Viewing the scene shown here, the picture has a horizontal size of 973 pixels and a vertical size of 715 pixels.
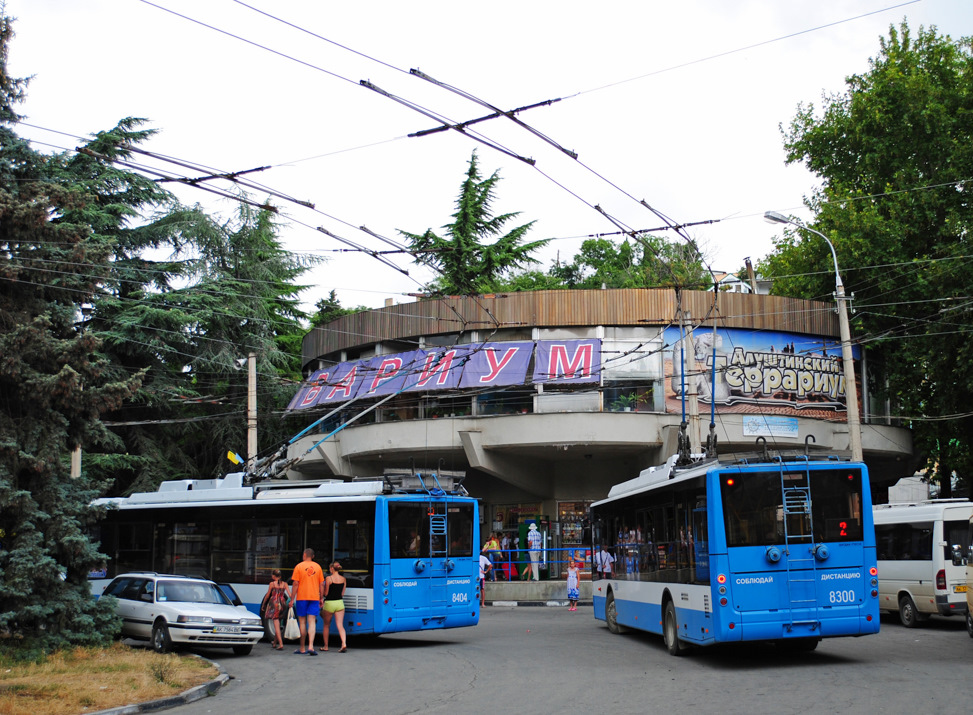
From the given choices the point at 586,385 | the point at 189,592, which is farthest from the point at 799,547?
the point at 586,385

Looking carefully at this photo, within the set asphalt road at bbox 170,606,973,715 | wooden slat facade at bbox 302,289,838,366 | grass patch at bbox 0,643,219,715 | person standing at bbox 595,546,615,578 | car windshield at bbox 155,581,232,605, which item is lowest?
asphalt road at bbox 170,606,973,715

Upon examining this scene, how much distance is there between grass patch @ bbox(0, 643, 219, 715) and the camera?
36.0 ft

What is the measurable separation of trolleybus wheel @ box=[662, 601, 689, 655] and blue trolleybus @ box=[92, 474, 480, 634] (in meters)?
4.17

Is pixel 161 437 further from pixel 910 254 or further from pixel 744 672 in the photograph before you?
pixel 744 672

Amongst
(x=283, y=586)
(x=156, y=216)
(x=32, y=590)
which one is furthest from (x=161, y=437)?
(x=32, y=590)

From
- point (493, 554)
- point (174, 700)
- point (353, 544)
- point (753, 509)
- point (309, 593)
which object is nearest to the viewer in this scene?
point (174, 700)

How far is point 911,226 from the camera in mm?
36188

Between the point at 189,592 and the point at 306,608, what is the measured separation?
2.15 m

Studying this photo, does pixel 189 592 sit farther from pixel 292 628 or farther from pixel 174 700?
pixel 174 700

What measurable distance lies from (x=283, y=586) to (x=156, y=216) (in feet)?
87.1

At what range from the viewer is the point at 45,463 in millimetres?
15703

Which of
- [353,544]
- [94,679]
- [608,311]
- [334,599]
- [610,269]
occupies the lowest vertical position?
[94,679]

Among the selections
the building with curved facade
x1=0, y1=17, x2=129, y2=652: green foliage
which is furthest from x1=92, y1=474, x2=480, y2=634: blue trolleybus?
the building with curved facade

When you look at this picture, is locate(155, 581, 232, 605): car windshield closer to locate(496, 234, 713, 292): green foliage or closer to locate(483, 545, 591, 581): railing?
locate(483, 545, 591, 581): railing
